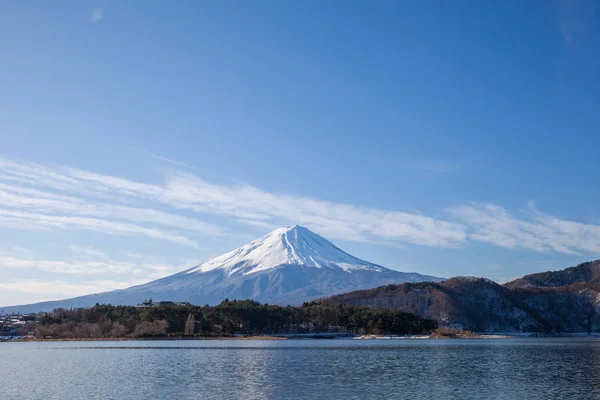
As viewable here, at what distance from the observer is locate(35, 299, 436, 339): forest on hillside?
13975cm

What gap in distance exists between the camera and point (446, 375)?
4916cm

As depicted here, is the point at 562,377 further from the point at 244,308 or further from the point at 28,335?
the point at 28,335

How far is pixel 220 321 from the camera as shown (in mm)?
147375

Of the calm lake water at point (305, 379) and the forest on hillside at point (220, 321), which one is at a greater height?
the forest on hillside at point (220, 321)

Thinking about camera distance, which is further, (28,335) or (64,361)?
(28,335)

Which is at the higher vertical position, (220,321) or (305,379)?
(220,321)

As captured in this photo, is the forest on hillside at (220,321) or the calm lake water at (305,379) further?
the forest on hillside at (220,321)

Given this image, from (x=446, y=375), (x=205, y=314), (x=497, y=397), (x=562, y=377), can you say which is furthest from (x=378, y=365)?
(x=205, y=314)

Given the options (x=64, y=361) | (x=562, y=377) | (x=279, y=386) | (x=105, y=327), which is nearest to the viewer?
(x=279, y=386)

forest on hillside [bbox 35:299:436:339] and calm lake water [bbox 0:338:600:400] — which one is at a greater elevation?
forest on hillside [bbox 35:299:436:339]

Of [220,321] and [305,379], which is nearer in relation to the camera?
[305,379]

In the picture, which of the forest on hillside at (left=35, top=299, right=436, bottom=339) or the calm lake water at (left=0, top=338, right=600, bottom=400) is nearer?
the calm lake water at (left=0, top=338, right=600, bottom=400)

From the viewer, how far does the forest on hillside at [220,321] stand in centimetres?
13975

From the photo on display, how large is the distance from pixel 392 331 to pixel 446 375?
4221 inches
